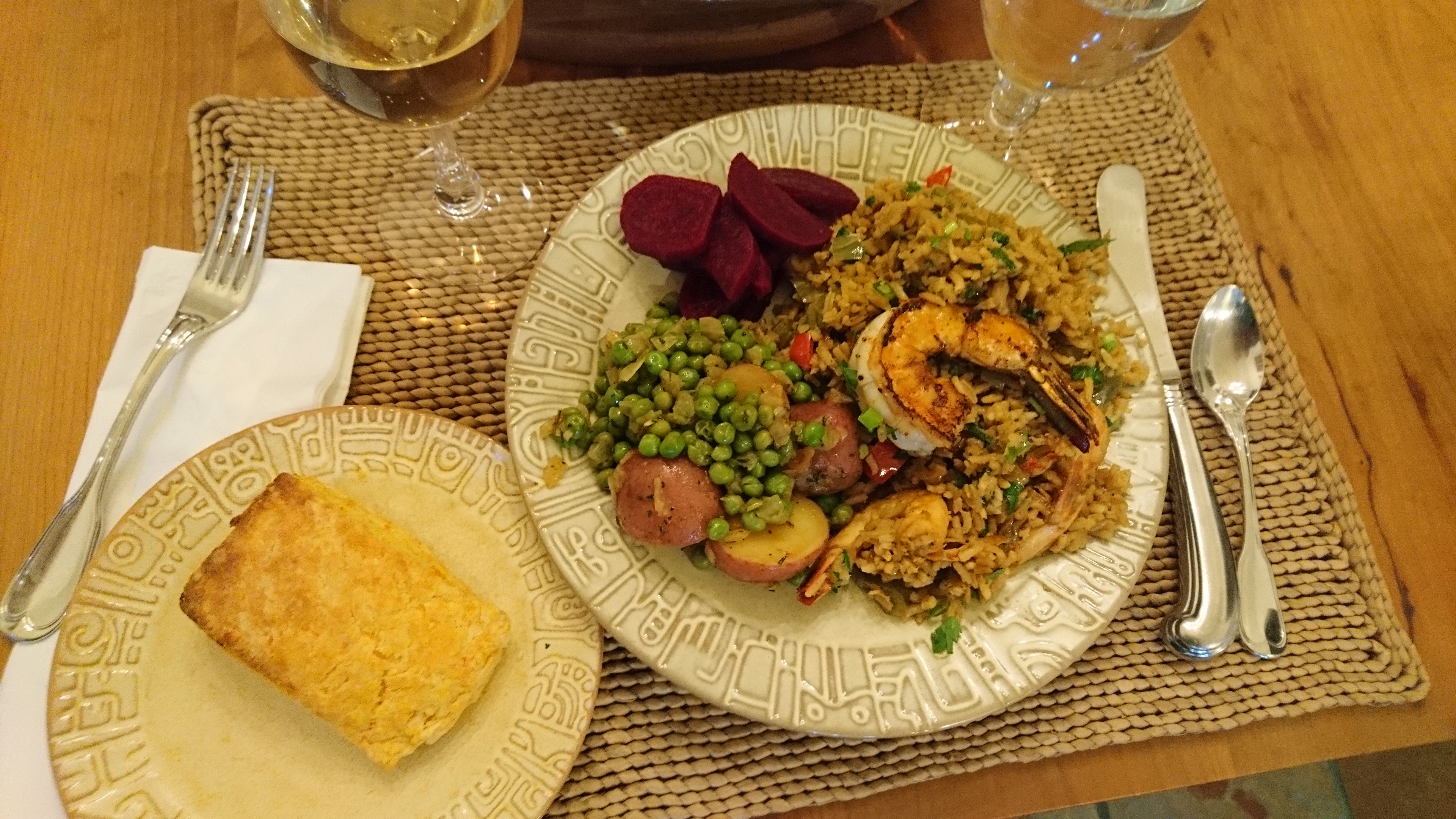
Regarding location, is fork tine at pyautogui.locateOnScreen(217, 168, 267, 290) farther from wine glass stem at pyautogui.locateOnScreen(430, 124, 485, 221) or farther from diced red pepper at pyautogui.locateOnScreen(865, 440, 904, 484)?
diced red pepper at pyautogui.locateOnScreen(865, 440, 904, 484)

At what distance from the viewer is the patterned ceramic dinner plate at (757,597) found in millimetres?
1258

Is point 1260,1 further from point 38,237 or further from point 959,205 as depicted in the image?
point 38,237

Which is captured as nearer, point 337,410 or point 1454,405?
point 337,410

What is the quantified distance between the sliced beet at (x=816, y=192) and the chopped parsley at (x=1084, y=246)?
1.43 feet

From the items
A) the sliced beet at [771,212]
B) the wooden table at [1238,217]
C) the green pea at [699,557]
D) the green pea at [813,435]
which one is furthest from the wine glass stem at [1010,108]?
the green pea at [699,557]

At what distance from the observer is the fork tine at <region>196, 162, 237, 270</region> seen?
1577 mm

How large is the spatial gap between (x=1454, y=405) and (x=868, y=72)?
1535mm

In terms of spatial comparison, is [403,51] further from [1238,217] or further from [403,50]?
[1238,217]

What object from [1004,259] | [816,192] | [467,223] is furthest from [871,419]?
[467,223]

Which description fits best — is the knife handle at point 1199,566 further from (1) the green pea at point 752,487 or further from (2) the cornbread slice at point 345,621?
(2) the cornbread slice at point 345,621

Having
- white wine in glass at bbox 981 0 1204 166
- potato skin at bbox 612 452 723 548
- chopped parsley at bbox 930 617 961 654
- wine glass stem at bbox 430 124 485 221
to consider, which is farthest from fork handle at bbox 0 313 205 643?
white wine in glass at bbox 981 0 1204 166

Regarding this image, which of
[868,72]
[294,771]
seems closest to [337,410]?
[294,771]

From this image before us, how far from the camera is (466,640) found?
49.3 inches

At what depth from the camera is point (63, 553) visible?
1.35 meters
